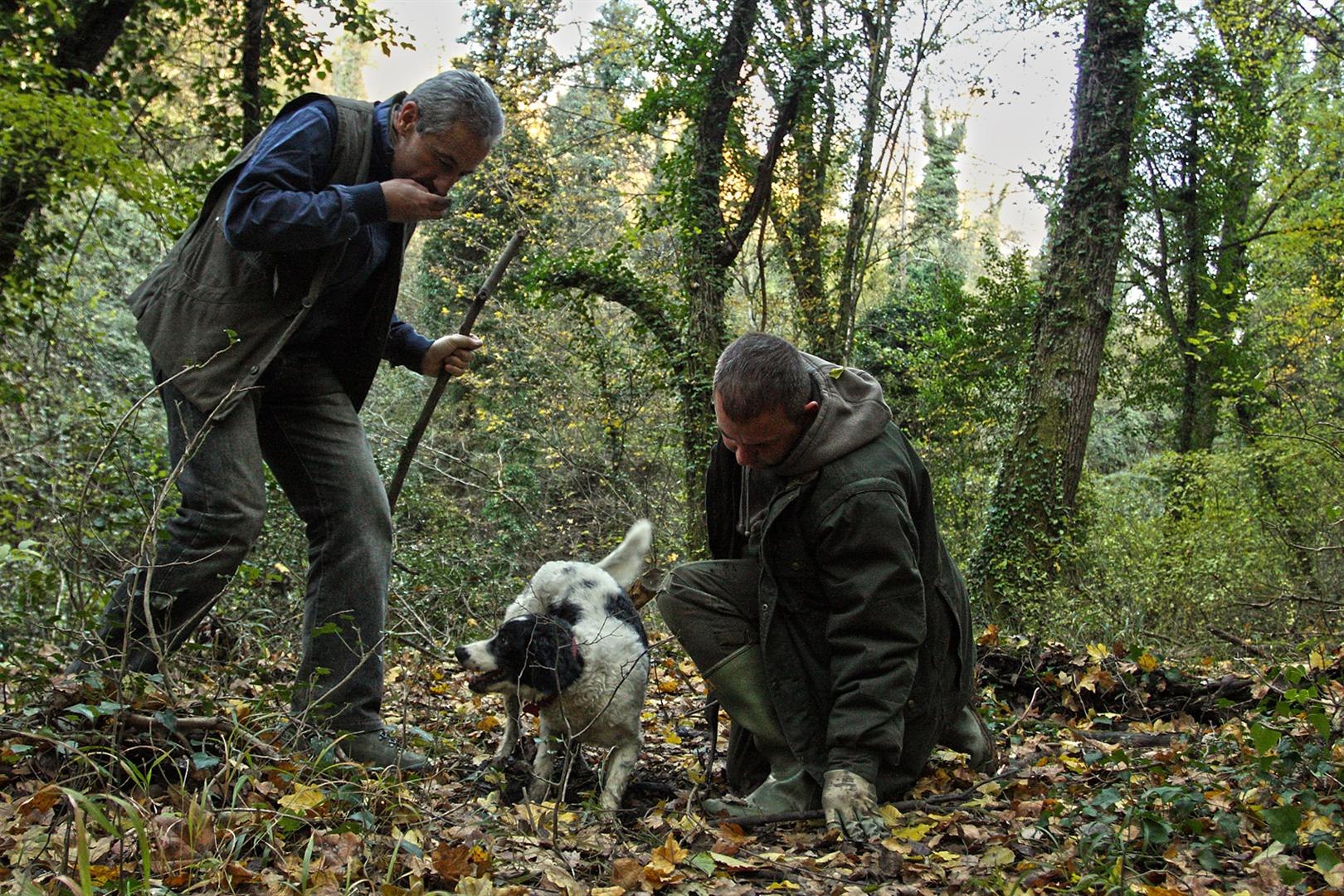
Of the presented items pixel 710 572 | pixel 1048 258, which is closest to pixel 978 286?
pixel 1048 258

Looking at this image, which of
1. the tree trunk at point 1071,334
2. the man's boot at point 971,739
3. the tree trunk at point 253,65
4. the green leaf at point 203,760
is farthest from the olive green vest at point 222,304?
the tree trunk at point 1071,334

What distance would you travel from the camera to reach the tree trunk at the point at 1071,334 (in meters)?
10.5

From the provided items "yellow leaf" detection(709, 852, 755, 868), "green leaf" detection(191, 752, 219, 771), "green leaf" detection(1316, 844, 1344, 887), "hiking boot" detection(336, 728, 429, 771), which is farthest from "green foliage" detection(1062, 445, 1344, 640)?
"green leaf" detection(191, 752, 219, 771)

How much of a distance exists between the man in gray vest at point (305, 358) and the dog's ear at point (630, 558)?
4.76ft

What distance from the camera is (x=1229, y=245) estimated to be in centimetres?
1809

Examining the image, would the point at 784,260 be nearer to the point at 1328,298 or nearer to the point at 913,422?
the point at 913,422

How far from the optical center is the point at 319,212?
10.0ft

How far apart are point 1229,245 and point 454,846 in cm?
1903

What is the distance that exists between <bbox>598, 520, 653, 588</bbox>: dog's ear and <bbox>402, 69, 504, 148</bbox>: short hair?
2095 mm

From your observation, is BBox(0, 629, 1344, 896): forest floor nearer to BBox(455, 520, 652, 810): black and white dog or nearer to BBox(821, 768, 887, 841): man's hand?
BBox(821, 768, 887, 841): man's hand

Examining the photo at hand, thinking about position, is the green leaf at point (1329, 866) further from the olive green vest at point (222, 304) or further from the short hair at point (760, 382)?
the olive green vest at point (222, 304)

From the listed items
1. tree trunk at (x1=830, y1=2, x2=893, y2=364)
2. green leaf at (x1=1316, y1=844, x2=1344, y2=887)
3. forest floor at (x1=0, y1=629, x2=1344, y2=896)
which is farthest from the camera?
tree trunk at (x1=830, y1=2, x2=893, y2=364)

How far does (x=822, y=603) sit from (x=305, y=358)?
1954 mm

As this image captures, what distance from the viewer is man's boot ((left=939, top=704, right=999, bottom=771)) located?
3.86 m
